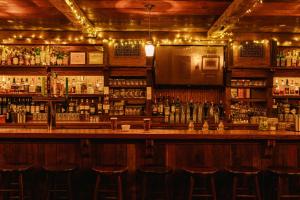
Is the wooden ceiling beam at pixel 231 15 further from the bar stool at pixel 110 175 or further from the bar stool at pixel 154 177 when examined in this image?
the bar stool at pixel 110 175

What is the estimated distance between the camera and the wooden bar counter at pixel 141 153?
451 cm

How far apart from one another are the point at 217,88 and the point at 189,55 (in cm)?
93

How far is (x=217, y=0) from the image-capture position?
5137 mm

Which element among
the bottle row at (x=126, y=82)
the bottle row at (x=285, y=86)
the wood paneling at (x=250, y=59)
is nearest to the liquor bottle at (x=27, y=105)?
the bottle row at (x=126, y=82)

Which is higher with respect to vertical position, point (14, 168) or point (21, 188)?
point (14, 168)

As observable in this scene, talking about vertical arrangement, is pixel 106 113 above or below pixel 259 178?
above

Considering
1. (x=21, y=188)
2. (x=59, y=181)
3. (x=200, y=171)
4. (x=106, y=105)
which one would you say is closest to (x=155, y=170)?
(x=200, y=171)

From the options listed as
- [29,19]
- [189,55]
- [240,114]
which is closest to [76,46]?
[29,19]

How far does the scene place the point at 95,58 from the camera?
7.50 metres

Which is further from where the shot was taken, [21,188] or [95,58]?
[95,58]

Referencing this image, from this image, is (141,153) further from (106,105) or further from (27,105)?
(27,105)

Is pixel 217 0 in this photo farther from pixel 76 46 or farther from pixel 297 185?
pixel 76 46

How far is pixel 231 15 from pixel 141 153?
7.92 feet

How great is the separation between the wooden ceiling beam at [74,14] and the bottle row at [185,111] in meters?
1.94
